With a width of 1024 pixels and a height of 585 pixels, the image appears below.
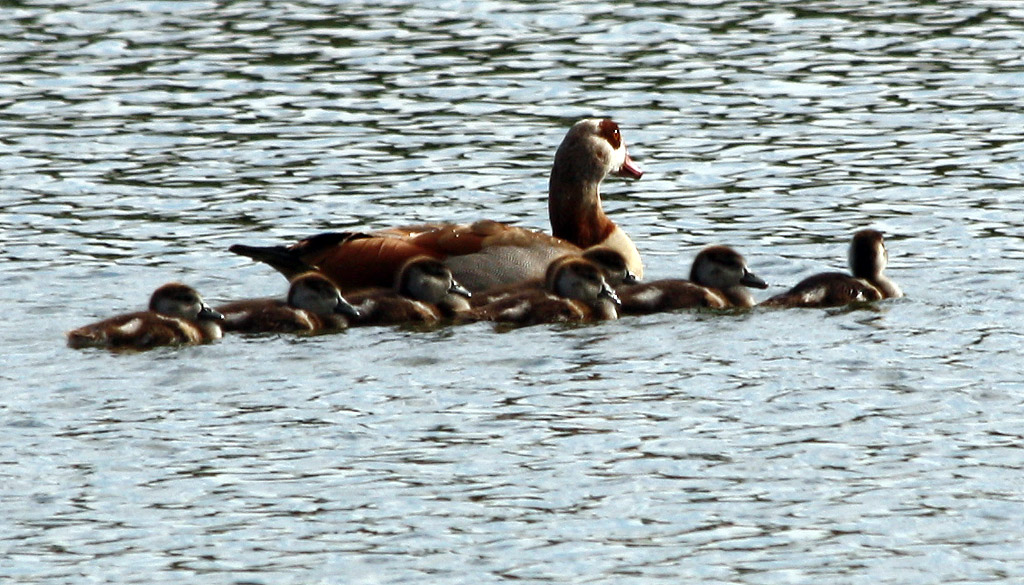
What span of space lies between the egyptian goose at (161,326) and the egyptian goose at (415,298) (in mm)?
825

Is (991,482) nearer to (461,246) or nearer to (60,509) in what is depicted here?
(60,509)

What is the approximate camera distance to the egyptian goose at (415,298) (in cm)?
1123

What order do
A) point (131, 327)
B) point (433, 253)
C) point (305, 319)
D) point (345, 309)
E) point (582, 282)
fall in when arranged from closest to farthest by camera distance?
point (131, 327) → point (305, 319) → point (345, 309) → point (582, 282) → point (433, 253)

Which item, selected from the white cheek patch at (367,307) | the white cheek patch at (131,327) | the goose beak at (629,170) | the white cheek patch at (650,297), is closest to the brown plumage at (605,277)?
the white cheek patch at (650,297)

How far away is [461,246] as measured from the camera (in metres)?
11.9

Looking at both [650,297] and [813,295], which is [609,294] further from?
[813,295]

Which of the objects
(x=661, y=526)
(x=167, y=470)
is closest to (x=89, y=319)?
(x=167, y=470)

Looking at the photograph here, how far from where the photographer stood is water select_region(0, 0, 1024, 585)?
300 inches

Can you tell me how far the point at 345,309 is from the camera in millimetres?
11141

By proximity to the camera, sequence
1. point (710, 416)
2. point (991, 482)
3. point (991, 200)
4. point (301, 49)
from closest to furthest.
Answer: point (991, 482) < point (710, 416) < point (991, 200) < point (301, 49)

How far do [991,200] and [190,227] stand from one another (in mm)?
5146

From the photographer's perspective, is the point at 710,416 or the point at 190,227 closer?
the point at 710,416

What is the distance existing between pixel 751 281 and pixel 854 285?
0.55 metres

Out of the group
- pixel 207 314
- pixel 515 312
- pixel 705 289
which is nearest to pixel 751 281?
pixel 705 289
